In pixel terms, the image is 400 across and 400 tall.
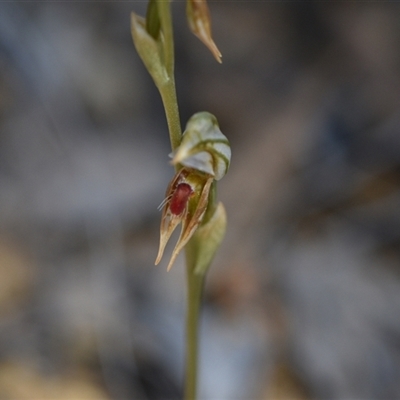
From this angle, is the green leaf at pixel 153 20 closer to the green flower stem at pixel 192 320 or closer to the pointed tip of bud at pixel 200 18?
the pointed tip of bud at pixel 200 18

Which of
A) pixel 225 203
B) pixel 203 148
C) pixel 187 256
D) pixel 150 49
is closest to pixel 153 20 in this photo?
pixel 150 49

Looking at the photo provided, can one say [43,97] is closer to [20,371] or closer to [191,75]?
[191,75]

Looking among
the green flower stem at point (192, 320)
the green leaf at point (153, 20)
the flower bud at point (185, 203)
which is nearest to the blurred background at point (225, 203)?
the green flower stem at point (192, 320)

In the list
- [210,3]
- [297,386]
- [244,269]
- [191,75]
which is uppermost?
[210,3]

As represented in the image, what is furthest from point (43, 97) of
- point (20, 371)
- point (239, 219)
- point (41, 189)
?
point (20, 371)

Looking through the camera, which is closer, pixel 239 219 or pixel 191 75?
pixel 239 219
